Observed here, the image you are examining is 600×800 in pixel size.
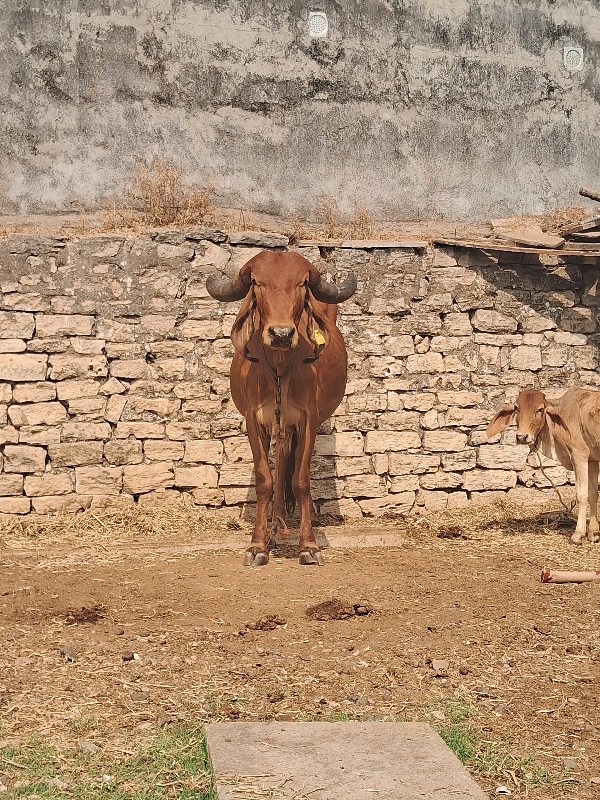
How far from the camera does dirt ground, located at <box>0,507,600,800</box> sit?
4840 millimetres

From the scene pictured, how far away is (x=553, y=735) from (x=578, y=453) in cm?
446

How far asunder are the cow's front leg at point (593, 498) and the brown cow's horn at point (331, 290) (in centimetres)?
281

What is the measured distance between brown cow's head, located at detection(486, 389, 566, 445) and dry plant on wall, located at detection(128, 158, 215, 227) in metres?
3.51

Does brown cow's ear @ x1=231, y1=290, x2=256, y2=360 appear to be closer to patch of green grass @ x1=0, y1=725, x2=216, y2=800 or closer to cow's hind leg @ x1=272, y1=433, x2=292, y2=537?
cow's hind leg @ x1=272, y1=433, x2=292, y2=537

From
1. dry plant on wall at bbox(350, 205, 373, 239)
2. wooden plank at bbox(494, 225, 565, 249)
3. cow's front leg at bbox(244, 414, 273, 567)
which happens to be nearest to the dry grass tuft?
cow's front leg at bbox(244, 414, 273, 567)

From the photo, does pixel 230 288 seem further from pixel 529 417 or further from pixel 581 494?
pixel 581 494

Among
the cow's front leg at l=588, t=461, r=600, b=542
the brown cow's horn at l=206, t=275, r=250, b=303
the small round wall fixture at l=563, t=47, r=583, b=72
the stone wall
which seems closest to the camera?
the brown cow's horn at l=206, t=275, r=250, b=303

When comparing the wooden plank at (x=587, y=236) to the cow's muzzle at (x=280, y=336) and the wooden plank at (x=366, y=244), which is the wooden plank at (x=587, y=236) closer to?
the wooden plank at (x=366, y=244)

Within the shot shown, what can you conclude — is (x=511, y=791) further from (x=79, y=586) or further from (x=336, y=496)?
(x=336, y=496)

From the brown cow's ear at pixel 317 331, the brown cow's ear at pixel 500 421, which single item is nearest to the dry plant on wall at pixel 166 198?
the brown cow's ear at pixel 317 331

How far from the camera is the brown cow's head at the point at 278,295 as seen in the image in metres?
7.32

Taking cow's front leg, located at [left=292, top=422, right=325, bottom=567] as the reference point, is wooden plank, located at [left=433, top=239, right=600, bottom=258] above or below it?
above

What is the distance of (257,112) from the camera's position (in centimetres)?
1040

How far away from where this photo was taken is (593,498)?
916cm
